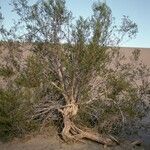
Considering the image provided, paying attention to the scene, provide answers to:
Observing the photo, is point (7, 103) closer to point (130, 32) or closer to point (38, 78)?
point (38, 78)

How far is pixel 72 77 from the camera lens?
12477 millimetres

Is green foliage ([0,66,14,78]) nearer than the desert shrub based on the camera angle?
No

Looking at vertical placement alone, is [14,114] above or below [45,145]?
above

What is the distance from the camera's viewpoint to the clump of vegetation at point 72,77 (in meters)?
12.1

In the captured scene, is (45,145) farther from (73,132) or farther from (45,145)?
(73,132)

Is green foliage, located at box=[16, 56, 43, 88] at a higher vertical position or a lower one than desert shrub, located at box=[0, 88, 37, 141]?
higher

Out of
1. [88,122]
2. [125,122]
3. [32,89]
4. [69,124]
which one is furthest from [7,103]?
[125,122]

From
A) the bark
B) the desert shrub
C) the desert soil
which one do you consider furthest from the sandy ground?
the desert shrub

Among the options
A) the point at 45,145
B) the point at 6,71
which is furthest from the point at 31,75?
the point at 45,145

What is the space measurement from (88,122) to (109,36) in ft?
8.62

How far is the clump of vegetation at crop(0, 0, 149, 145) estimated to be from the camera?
12.1 m

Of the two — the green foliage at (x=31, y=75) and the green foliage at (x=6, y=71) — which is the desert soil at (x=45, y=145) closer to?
the green foliage at (x=31, y=75)

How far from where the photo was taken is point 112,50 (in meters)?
13.2

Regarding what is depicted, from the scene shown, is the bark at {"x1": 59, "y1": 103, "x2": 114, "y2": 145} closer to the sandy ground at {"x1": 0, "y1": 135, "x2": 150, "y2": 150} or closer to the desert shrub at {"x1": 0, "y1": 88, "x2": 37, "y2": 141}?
the sandy ground at {"x1": 0, "y1": 135, "x2": 150, "y2": 150}
